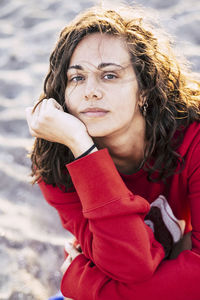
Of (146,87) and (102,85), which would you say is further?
(146,87)

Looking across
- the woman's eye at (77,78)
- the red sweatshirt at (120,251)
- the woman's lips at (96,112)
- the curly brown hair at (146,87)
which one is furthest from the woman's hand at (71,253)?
the woman's eye at (77,78)

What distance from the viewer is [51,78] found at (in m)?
1.72

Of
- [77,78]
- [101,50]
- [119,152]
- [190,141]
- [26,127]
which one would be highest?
[101,50]

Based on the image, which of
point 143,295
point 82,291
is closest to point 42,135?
point 82,291

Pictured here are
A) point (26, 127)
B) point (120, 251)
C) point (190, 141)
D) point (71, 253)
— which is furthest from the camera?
point (26, 127)

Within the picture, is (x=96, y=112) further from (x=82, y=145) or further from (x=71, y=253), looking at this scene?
(x=71, y=253)

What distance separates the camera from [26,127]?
2840 millimetres

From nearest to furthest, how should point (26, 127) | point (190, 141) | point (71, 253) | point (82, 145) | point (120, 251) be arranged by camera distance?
1. point (120, 251)
2. point (82, 145)
3. point (190, 141)
4. point (71, 253)
5. point (26, 127)

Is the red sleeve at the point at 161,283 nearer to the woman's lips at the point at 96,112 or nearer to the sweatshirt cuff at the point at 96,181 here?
the sweatshirt cuff at the point at 96,181

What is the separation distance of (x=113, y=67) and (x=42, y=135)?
17.1 inches

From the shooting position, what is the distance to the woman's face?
148 cm

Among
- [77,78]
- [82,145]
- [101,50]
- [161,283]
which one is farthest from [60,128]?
[161,283]

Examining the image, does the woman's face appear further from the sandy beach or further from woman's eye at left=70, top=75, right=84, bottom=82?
the sandy beach

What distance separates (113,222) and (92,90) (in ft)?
1.78
